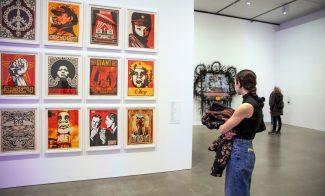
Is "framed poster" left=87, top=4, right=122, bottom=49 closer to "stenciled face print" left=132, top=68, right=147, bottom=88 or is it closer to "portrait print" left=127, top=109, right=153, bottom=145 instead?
"stenciled face print" left=132, top=68, right=147, bottom=88

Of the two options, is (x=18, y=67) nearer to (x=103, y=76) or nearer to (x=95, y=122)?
(x=103, y=76)

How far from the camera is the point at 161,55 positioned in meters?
4.19

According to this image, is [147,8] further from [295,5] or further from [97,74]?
[295,5]

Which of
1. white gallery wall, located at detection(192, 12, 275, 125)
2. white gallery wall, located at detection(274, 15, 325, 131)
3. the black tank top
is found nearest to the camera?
the black tank top

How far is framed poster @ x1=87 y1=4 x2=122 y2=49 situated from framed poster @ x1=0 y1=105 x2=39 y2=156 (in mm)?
1316

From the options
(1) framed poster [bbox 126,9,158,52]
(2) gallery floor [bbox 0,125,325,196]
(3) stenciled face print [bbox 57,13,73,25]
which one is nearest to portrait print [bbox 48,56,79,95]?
(3) stenciled face print [bbox 57,13,73,25]

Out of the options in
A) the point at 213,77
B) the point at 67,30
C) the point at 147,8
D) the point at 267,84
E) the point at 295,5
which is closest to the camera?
the point at 67,30

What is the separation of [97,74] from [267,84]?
9.42 metres

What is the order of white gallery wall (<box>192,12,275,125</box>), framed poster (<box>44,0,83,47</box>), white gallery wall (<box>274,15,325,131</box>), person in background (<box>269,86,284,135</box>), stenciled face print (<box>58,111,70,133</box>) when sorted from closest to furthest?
1. framed poster (<box>44,0,83,47</box>)
2. stenciled face print (<box>58,111,70,133</box>)
3. person in background (<box>269,86,284,135</box>)
4. white gallery wall (<box>274,15,325,131</box>)
5. white gallery wall (<box>192,12,275,125</box>)

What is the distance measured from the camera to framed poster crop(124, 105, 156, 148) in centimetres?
403

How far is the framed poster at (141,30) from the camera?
3.97 metres

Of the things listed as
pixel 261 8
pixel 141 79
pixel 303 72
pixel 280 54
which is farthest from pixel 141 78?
pixel 280 54

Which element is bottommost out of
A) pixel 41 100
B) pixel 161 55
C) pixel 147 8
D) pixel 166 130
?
pixel 166 130

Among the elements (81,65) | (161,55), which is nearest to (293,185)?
(161,55)
